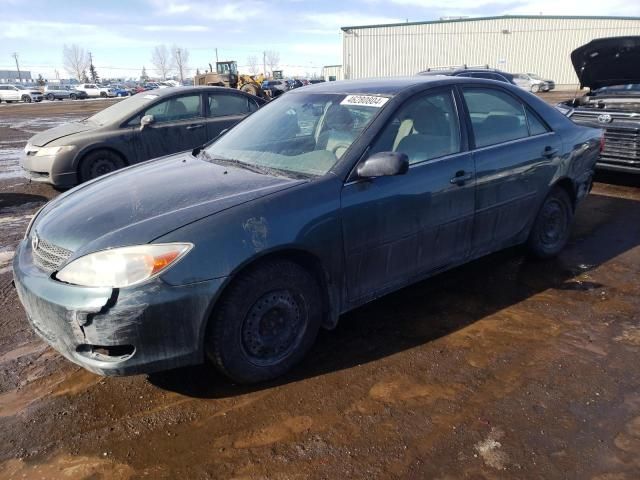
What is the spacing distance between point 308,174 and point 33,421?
1.95 metres

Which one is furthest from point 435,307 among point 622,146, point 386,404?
point 622,146

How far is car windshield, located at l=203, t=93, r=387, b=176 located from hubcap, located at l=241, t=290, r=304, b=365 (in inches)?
30.9

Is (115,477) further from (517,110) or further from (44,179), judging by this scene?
(44,179)

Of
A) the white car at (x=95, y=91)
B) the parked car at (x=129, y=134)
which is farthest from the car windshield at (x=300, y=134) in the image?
the white car at (x=95, y=91)

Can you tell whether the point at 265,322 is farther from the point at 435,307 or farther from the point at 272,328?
the point at 435,307

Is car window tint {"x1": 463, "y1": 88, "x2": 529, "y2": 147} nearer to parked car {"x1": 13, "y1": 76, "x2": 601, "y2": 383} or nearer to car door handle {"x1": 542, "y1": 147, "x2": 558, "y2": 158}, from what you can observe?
parked car {"x1": 13, "y1": 76, "x2": 601, "y2": 383}

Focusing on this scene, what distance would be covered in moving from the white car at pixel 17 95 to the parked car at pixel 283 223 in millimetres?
50346

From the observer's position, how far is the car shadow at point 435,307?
295 cm

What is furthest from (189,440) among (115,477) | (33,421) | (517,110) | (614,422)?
(517,110)

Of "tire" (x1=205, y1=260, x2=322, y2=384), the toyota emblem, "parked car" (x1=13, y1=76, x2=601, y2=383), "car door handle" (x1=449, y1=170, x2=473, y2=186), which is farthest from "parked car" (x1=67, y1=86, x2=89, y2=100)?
"tire" (x1=205, y1=260, x2=322, y2=384)

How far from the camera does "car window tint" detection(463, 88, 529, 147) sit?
3721mm

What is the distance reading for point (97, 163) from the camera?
7.22m

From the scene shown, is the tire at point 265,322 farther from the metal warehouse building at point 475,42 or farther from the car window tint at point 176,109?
the metal warehouse building at point 475,42

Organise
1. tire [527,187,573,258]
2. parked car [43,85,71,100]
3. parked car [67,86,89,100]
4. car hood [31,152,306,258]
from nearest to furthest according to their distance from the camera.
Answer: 1. car hood [31,152,306,258]
2. tire [527,187,573,258]
3. parked car [43,85,71,100]
4. parked car [67,86,89,100]
